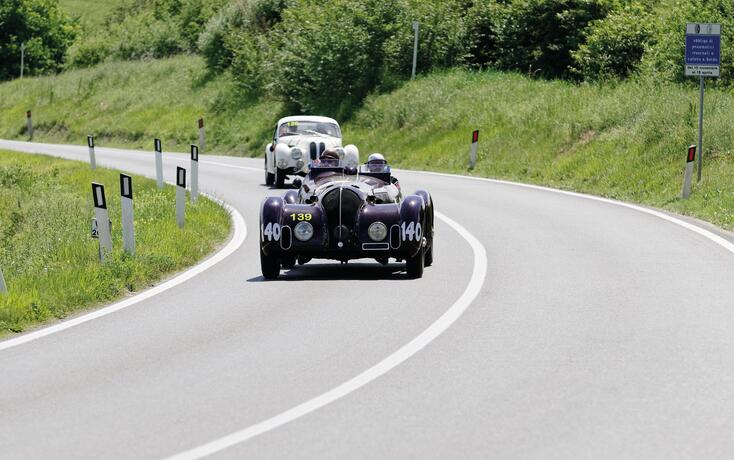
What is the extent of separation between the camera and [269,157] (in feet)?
87.5

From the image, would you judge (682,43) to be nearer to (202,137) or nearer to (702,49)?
(702,49)

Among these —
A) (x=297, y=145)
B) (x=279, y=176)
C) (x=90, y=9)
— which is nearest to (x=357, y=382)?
(x=279, y=176)

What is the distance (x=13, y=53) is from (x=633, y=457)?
7354 cm

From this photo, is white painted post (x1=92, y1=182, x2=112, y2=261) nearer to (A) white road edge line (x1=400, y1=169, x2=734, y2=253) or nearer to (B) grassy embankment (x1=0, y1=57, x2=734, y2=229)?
(A) white road edge line (x1=400, y1=169, x2=734, y2=253)

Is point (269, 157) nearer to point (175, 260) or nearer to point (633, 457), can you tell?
point (175, 260)

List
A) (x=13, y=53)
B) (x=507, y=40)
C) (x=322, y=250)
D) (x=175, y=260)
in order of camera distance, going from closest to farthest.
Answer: (x=322, y=250) → (x=175, y=260) → (x=507, y=40) → (x=13, y=53)

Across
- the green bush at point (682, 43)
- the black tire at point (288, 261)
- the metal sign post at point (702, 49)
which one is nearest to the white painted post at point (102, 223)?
the black tire at point (288, 261)

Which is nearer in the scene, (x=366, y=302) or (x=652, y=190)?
(x=366, y=302)

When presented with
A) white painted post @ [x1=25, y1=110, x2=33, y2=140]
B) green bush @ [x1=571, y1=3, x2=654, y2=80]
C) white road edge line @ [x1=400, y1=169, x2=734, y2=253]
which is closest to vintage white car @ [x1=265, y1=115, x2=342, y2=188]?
white road edge line @ [x1=400, y1=169, x2=734, y2=253]

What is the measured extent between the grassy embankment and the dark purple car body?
22.2 ft

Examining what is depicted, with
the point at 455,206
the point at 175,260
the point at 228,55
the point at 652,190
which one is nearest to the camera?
the point at 175,260

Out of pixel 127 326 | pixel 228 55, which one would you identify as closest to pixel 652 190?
pixel 127 326

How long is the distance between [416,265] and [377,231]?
1.79ft

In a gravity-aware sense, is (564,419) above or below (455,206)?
above
